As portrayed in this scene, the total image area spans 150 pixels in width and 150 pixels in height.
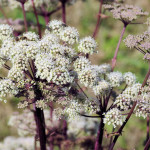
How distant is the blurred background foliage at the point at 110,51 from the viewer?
252 inches

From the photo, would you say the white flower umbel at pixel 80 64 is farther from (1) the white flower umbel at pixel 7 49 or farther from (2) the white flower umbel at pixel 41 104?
(1) the white flower umbel at pixel 7 49

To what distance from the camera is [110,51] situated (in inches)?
339

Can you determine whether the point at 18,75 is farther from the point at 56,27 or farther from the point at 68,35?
the point at 56,27

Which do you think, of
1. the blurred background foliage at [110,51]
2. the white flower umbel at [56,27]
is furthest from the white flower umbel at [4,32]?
the blurred background foliage at [110,51]

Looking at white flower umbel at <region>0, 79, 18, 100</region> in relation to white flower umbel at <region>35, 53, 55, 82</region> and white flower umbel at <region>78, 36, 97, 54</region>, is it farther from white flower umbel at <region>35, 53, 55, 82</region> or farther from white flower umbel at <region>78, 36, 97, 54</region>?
white flower umbel at <region>78, 36, 97, 54</region>

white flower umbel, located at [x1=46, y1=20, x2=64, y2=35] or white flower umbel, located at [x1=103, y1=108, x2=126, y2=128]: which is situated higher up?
white flower umbel, located at [x1=46, y1=20, x2=64, y2=35]

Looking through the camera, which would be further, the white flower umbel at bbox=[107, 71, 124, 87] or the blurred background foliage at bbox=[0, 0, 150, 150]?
the blurred background foliage at bbox=[0, 0, 150, 150]

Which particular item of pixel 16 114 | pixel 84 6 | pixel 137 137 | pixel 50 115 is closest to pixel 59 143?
pixel 50 115

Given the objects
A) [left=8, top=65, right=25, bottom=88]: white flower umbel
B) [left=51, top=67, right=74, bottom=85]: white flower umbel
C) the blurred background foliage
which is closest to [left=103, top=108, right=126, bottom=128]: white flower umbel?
[left=51, top=67, right=74, bottom=85]: white flower umbel

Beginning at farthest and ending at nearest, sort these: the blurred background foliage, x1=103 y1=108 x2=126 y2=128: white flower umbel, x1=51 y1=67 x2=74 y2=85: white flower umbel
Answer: the blurred background foliage < x1=103 y1=108 x2=126 y2=128: white flower umbel < x1=51 y1=67 x2=74 y2=85: white flower umbel

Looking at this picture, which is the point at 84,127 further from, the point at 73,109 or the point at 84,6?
the point at 84,6

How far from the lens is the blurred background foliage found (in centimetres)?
640

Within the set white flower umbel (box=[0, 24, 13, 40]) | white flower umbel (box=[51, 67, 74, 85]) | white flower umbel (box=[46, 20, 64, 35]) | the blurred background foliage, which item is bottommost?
white flower umbel (box=[51, 67, 74, 85])

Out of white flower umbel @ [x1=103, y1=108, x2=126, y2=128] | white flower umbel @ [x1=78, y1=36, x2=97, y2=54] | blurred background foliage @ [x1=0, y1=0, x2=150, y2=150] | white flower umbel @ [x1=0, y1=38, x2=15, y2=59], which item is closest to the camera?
white flower umbel @ [x1=103, y1=108, x2=126, y2=128]
